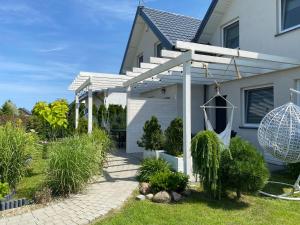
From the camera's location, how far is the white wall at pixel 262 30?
31.2 ft

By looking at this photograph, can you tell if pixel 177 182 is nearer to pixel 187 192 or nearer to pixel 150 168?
pixel 187 192

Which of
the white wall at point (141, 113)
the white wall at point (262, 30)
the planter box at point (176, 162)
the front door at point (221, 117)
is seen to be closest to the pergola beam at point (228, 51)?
the white wall at point (262, 30)

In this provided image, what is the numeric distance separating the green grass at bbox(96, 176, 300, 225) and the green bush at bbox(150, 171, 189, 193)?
36cm

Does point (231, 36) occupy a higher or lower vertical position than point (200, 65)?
higher

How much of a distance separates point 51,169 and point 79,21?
12743 millimetres

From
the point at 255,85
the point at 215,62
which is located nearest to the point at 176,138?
the point at 215,62

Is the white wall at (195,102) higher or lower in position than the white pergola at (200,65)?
lower

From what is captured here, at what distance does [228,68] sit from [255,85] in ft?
5.69

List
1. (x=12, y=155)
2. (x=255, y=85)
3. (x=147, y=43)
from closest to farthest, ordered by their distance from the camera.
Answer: (x=12, y=155) → (x=255, y=85) → (x=147, y=43)

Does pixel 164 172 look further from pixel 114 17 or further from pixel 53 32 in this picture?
pixel 53 32

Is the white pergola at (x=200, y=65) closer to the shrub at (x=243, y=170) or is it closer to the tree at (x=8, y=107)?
the shrub at (x=243, y=170)

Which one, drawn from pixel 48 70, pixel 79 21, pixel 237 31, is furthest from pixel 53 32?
pixel 237 31

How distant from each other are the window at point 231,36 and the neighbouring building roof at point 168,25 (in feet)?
5.88

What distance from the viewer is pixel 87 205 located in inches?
234
